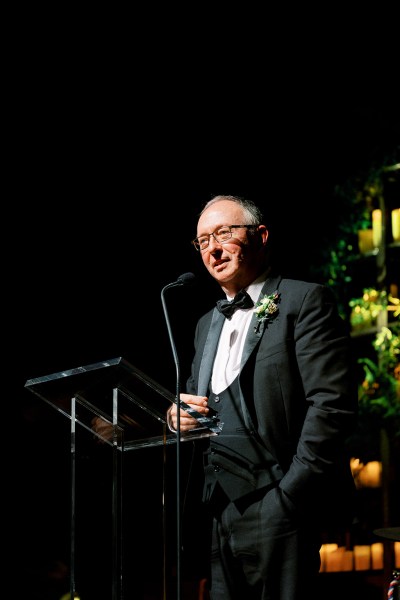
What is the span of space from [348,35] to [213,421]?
3.37 metres

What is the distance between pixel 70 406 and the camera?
8.31 feet

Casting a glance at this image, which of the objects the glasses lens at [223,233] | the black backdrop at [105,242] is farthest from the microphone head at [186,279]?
the black backdrop at [105,242]

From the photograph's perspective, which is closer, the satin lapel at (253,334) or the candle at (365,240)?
the satin lapel at (253,334)

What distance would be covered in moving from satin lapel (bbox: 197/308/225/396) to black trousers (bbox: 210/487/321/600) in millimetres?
453

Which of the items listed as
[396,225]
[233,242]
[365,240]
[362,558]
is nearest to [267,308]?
[233,242]

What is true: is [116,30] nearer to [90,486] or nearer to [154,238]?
[154,238]

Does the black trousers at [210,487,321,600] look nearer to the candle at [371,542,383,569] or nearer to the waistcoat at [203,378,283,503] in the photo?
the waistcoat at [203,378,283,503]

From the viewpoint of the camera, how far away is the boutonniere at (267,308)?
8.64 feet

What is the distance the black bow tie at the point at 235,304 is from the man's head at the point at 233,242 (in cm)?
7

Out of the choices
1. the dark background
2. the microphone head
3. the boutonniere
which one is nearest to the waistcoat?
the boutonniere

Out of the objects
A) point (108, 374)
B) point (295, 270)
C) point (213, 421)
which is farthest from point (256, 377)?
point (295, 270)

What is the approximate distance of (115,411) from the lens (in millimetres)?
2430

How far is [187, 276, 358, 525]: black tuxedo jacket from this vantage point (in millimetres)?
2391

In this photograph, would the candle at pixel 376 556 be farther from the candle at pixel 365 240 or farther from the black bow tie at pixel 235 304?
the black bow tie at pixel 235 304
